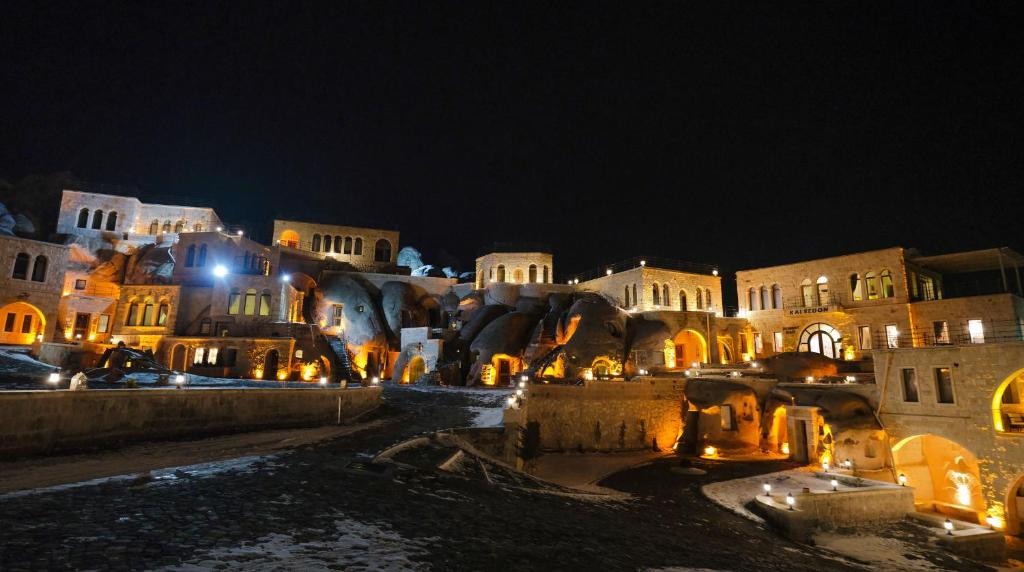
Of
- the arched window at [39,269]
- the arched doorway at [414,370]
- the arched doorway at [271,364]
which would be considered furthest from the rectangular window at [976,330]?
the arched window at [39,269]

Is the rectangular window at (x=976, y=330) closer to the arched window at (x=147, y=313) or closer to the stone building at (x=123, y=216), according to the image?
the arched window at (x=147, y=313)

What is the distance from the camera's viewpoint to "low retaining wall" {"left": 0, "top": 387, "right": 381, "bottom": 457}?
32.1 feet

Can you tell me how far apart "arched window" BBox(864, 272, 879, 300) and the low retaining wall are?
1440 inches

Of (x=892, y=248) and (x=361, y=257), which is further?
(x=361, y=257)

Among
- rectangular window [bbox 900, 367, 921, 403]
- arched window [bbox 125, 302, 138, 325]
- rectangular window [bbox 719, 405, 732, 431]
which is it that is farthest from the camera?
arched window [bbox 125, 302, 138, 325]

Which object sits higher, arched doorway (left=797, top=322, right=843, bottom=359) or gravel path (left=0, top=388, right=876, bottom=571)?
arched doorway (left=797, top=322, right=843, bottom=359)

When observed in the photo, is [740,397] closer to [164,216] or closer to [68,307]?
[68,307]

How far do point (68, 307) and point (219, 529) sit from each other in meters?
38.9

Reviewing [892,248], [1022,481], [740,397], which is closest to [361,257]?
[740,397]

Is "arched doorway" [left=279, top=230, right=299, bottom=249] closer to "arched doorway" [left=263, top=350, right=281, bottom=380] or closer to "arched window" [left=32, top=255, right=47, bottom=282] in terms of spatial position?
"arched window" [left=32, top=255, right=47, bottom=282]

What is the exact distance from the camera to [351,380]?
3322 centimetres

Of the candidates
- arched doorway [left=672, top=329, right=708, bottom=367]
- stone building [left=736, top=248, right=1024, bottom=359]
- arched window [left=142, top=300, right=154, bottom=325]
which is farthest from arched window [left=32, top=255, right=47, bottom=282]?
stone building [left=736, top=248, right=1024, bottom=359]

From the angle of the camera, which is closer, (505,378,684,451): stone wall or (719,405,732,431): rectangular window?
(505,378,684,451): stone wall

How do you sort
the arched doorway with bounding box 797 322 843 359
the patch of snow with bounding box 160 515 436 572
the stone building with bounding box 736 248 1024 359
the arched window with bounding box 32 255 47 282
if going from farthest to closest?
the arched doorway with bounding box 797 322 843 359 → the arched window with bounding box 32 255 47 282 → the stone building with bounding box 736 248 1024 359 → the patch of snow with bounding box 160 515 436 572
